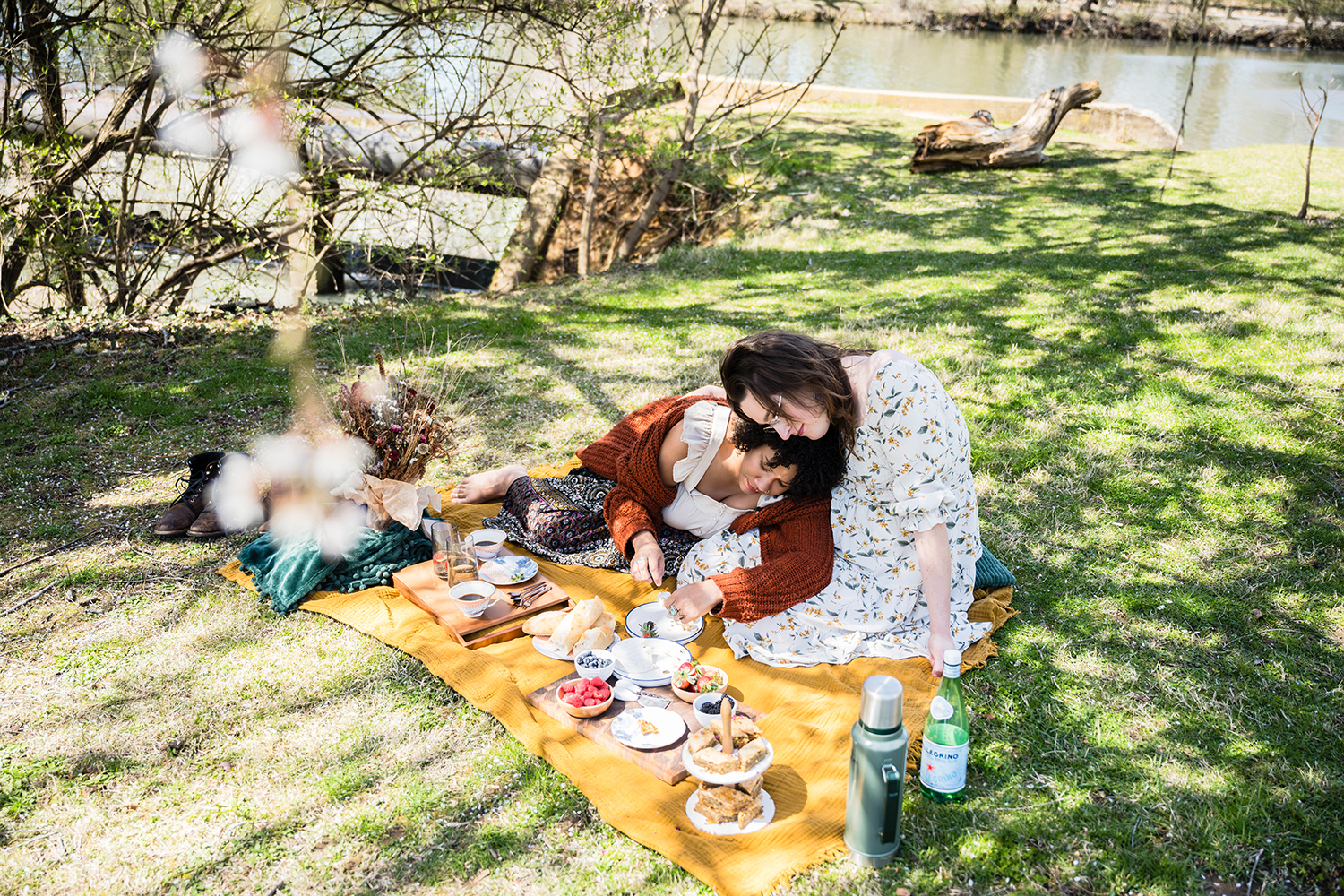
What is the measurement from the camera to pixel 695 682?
131 inches

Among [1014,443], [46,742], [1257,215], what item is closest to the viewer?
[46,742]

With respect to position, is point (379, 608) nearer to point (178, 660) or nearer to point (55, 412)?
point (178, 660)

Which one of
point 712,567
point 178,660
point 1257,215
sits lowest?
point 178,660

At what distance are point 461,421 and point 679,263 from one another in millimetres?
4278

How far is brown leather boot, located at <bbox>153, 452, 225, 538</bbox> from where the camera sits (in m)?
4.63

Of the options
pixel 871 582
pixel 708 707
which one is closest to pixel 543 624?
pixel 708 707

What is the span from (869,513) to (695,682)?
998mm

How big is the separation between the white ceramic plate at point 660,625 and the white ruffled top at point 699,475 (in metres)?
0.49

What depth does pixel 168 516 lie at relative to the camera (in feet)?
15.3

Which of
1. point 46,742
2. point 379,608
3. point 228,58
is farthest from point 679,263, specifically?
point 46,742

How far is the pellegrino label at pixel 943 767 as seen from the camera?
112 inches

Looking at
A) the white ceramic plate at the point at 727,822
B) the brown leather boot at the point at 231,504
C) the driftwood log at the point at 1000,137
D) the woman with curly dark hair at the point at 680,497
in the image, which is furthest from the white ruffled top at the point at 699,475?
the driftwood log at the point at 1000,137

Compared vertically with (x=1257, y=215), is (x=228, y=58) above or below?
above

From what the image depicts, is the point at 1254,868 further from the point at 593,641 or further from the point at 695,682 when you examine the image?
the point at 593,641
